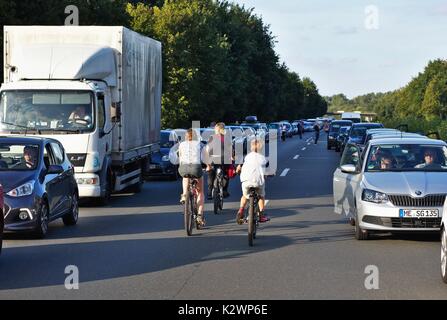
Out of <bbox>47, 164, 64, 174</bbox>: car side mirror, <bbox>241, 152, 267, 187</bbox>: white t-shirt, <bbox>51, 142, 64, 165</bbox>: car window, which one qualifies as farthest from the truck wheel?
<bbox>241, 152, 267, 187</bbox>: white t-shirt

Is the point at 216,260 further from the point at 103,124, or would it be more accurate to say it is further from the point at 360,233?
the point at 103,124

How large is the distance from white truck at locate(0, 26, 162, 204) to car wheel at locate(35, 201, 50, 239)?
4301mm

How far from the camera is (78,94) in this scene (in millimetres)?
18016

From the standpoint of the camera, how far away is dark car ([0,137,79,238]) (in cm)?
1294

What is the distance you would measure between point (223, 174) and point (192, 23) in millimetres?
43737

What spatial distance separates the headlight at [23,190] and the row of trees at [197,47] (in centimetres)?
2308

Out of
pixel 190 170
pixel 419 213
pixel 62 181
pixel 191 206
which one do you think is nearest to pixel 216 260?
pixel 191 206

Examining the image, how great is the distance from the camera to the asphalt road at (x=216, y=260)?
8852mm

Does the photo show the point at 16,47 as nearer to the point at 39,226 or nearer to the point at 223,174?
the point at 223,174

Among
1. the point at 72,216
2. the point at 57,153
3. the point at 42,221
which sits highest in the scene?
the point at 57,153

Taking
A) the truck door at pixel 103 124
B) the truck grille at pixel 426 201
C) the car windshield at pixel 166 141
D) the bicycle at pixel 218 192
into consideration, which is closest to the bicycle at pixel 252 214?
the truck grille at pixel 426 201

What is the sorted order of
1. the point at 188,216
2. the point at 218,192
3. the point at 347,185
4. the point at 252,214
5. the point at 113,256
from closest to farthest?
1. the point at 113,256
2. the point at 252,214
3. the point at 188,216
4. the point at 347,185
5. the point at 218,192

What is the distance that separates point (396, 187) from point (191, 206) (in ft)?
10.7
